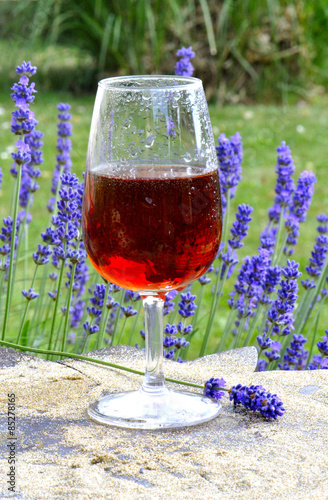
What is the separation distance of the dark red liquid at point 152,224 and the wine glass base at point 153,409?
27cm

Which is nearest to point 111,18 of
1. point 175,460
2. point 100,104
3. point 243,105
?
point 243,105

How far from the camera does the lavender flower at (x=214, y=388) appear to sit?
68.8 inches

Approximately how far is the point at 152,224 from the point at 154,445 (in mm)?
472

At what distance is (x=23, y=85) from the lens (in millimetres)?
1985

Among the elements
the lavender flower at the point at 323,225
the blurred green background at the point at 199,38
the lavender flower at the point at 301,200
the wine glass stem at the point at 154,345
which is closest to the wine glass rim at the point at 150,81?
the wine glass stem at the point at 154,345

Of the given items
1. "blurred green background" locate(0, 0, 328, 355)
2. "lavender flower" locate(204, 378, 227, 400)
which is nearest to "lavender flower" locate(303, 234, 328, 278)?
"lavender flower" locate(204, 378, 227, 400)

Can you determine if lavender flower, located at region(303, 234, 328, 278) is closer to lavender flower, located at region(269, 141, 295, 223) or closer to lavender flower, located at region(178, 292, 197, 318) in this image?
lavender flower, located at region(269, 141, 295, 223)

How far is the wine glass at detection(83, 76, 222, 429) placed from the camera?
62.4 inches

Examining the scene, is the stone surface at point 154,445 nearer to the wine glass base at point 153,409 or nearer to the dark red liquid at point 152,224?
the wine glass base at point 153,409

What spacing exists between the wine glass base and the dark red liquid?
0.89 feet

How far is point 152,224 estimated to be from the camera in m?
1.58

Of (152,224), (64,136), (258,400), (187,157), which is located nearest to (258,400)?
(258,400)

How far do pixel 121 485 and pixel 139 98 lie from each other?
2.70ft

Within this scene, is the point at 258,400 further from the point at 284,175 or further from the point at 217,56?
the point at 217,56
